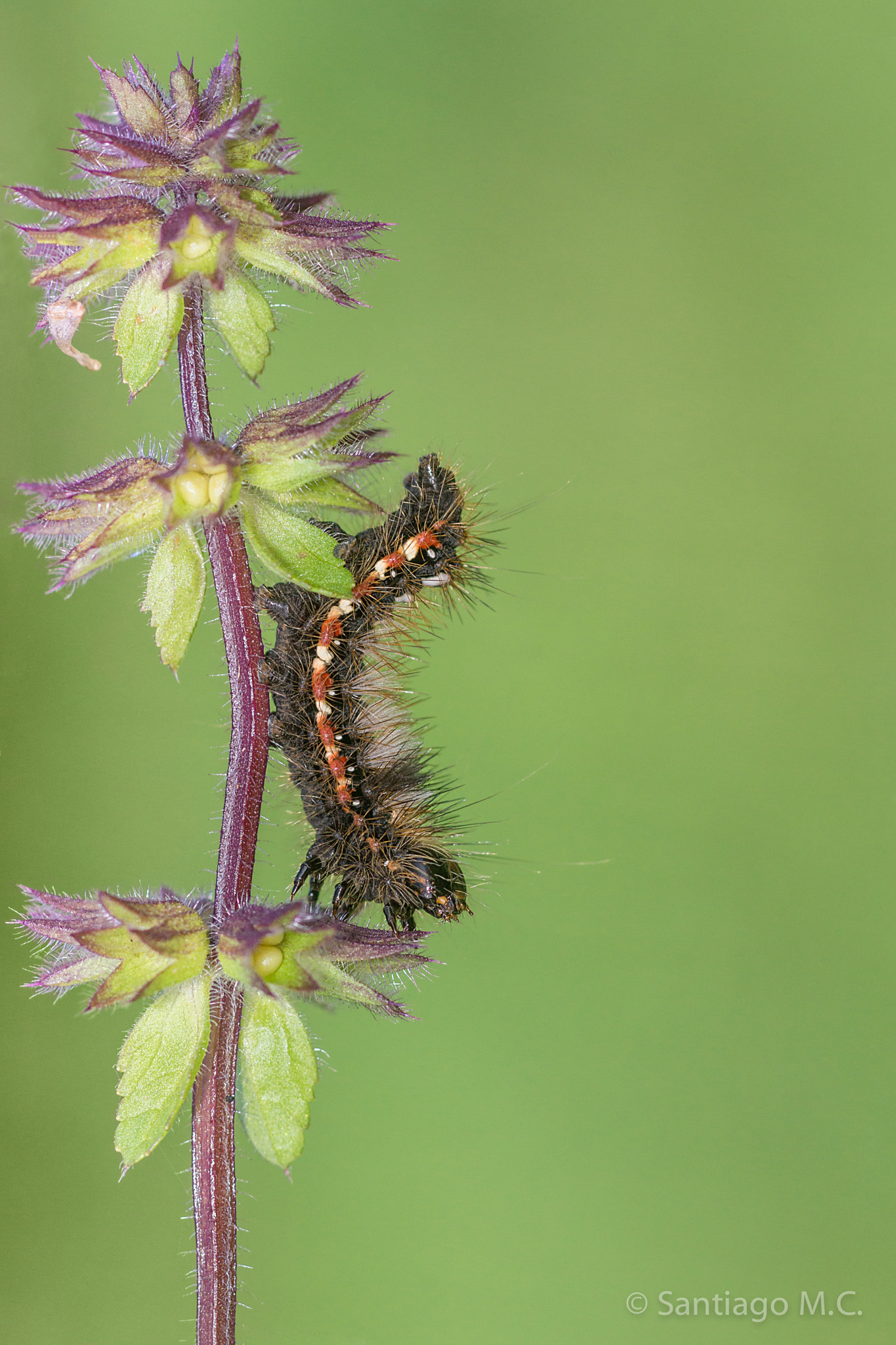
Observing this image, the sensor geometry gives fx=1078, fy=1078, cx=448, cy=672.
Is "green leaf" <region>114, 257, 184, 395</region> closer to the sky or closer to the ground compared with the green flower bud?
closer to the sky

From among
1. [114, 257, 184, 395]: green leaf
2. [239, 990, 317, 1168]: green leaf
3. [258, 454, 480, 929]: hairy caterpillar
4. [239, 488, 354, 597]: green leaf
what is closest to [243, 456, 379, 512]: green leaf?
[239, 488, 354, 597]: green leaf

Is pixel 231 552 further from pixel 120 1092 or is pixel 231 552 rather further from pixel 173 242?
pixel 120 1092

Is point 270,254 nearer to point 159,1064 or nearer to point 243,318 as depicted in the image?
point 243,318

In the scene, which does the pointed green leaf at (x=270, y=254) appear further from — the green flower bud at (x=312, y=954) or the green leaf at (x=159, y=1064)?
the green leaf at (x=159, y=1064)

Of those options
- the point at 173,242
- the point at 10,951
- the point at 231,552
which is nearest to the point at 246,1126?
the point at 231,552

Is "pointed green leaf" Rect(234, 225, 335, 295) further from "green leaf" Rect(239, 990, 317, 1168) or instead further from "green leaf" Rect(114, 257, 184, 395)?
"green leaf" Rect(239, 990, 317, 1168)

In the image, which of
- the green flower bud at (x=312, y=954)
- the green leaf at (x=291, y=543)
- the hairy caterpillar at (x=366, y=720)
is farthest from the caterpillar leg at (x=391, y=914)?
the green leaf at (x=291, y=543)
